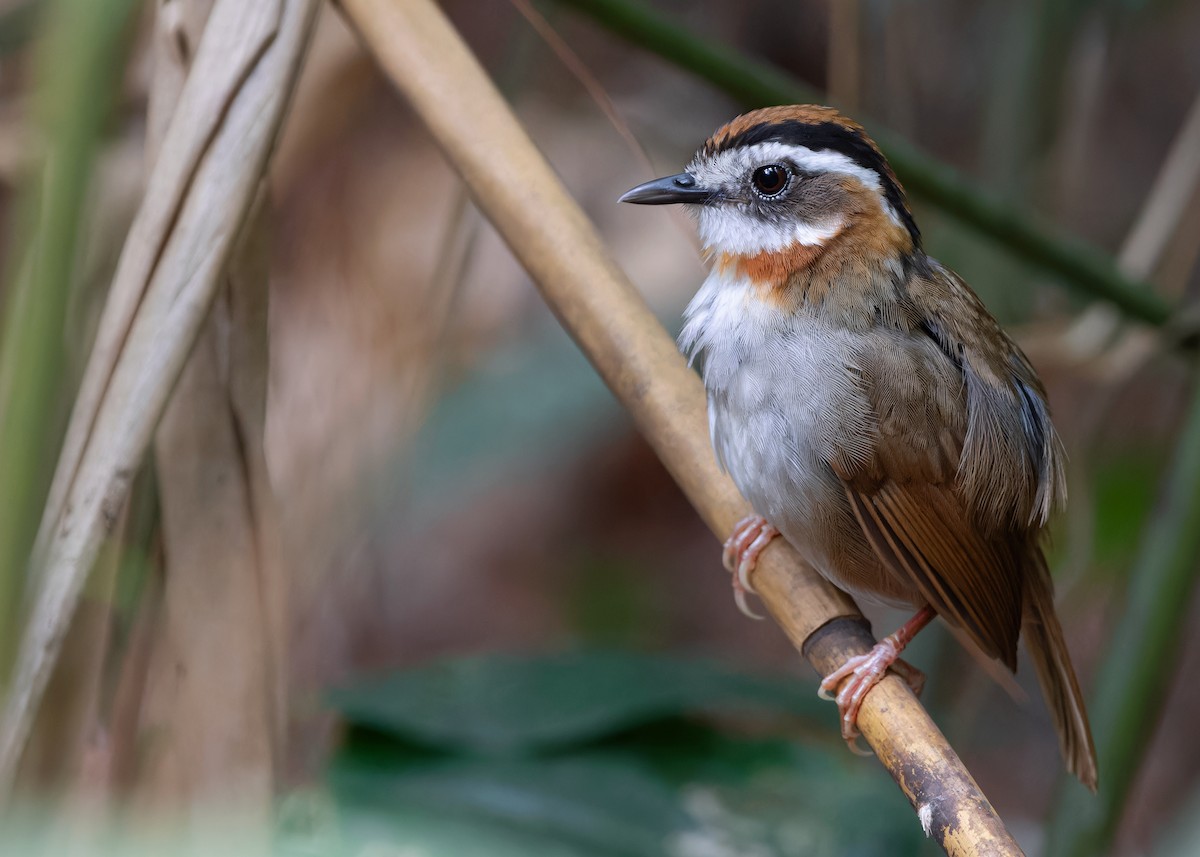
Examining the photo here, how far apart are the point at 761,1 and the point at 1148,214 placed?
252 centimetres

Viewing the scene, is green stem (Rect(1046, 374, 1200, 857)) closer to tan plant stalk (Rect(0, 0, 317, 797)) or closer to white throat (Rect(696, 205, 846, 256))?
white throat (Rect(696, 205, 846, 256))

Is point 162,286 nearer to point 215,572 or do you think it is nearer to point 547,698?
point 215,572

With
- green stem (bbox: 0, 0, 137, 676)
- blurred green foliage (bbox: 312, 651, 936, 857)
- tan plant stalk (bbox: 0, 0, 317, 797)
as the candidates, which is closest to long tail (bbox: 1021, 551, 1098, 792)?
blurred green foliage (bbox: 312, 651, 936, 857)

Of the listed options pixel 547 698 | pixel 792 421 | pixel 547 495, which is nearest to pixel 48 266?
pixel 792 421

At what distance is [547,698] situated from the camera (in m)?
2.74

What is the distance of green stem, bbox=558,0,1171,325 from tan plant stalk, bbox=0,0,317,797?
1.98 ft

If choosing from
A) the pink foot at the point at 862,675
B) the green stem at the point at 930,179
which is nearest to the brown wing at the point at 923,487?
the pink foot at the point at 862,675

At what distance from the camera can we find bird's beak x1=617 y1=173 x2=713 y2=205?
229 cm

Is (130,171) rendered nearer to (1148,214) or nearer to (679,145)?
(679,145)

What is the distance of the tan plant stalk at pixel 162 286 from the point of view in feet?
4.96

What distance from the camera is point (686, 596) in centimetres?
554

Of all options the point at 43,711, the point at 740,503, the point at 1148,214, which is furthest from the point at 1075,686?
the point at 43,711

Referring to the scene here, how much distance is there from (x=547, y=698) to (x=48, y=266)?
168cm

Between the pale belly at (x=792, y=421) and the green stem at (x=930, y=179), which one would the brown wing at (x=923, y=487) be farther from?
the green stem at (x=930, y=179)
